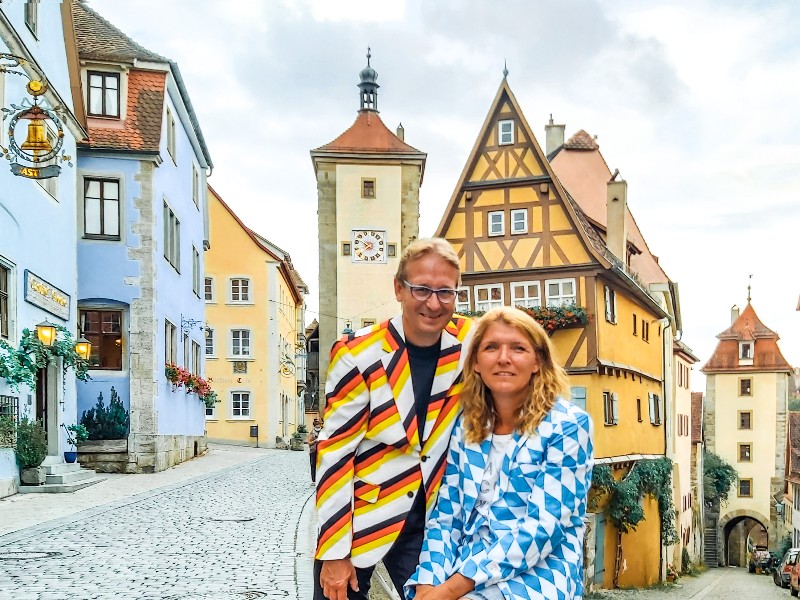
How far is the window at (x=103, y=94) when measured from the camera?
2081 cm

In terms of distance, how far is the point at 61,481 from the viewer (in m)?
15.0

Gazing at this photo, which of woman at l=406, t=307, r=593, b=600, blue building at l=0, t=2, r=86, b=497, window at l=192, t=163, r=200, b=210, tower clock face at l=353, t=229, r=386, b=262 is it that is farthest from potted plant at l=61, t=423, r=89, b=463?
tower clock face at l=353, t=229, r=386, b=262

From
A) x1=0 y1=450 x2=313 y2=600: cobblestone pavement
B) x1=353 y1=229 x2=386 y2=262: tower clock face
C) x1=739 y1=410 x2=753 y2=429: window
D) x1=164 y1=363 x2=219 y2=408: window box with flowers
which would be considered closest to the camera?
x1=0 y1=450 x2=313 y2=600: cobblestone pavement

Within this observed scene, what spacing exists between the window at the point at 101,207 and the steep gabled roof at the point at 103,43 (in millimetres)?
2720

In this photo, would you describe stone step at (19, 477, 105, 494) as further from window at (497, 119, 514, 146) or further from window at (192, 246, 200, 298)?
window at (497, 119, 514, 146)

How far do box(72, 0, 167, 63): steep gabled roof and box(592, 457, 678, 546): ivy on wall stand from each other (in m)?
13.3

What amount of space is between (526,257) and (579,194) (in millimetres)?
8314

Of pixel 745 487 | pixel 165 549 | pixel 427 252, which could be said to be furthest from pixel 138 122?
pixel 745 487

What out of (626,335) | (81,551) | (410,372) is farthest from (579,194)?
(410,372)

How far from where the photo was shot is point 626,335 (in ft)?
82.5

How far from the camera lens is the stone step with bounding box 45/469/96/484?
587 inches

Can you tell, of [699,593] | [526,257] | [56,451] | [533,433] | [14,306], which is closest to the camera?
[533,433]

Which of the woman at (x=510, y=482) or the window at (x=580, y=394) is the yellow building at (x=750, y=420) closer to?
the window at (x=580, y=394)

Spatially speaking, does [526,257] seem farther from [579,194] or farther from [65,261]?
[65,261]
